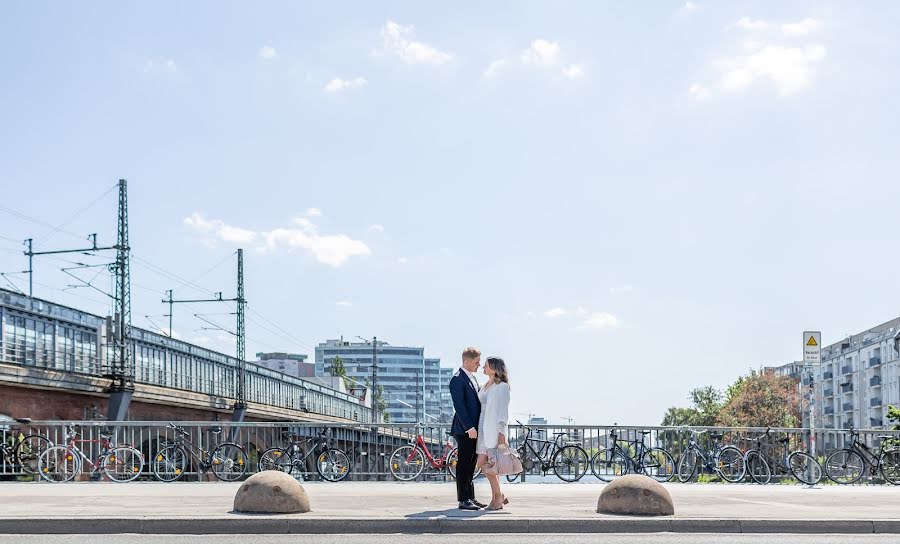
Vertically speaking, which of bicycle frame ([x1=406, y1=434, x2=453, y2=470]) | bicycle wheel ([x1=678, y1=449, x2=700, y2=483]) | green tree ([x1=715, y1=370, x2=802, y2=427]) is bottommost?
green tree ([x1=715, y1=370, x2=802, y2=427])

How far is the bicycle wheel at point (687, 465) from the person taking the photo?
66.2 feet

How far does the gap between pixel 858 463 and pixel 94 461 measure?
554 inches

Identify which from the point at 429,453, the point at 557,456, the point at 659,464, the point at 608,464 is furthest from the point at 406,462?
the point at 659,464

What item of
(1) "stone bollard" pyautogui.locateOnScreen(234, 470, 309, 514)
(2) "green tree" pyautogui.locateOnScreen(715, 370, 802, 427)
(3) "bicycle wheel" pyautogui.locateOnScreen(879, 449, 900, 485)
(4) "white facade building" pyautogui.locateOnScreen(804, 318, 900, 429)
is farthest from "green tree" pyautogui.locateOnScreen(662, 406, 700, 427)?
(1) "stone bollard" pyautogui.locateOnScreen(234, 470, 309, 514)

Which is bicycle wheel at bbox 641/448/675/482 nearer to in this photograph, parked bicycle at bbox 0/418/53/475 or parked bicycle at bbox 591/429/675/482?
parked bicycle at bbox 591/429/675/482

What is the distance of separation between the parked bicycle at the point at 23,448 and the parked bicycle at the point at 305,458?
4030mm

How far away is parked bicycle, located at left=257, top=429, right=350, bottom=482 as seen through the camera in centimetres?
1977

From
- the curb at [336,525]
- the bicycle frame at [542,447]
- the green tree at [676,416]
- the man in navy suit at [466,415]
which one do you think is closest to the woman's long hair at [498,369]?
the man in navy suit at [466,415]

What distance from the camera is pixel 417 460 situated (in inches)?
773

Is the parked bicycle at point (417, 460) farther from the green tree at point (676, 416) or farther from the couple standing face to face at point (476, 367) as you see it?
the green tree at point (676, 416)

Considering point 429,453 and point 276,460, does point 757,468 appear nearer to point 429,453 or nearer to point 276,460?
point 429,453

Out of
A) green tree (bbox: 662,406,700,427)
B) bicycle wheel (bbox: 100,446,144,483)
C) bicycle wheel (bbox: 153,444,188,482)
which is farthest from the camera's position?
green tree (bbox: 662,406,700,427)

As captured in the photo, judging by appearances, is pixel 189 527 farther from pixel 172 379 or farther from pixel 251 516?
pixel 172 379

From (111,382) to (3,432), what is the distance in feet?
89.9
